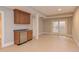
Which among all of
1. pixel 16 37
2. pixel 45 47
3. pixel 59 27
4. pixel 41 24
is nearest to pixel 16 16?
pixel 16 37

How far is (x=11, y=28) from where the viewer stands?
476 cm

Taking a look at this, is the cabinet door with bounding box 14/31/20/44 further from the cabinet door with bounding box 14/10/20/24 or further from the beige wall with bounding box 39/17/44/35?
the beige wall with bounding box 39/17/44/35

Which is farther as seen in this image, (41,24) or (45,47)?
(41,24)

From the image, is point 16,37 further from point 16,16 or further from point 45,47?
point 45,47

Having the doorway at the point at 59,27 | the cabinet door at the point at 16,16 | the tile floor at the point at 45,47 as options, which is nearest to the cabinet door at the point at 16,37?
the tile floor at the point at 45,47

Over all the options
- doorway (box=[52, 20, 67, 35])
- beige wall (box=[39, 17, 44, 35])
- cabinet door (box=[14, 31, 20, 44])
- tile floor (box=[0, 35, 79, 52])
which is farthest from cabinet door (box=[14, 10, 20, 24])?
doorway (box=[52, 20, 67, 35])

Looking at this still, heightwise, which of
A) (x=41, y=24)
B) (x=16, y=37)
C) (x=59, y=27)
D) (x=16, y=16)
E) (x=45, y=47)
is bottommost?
(x=45, y=47)

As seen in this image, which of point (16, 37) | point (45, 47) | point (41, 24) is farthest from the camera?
point (41, 24)

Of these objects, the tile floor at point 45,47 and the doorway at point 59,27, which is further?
the doorway at point 59,27

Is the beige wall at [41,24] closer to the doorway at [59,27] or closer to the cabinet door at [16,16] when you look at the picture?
the doorway at [59,27]
